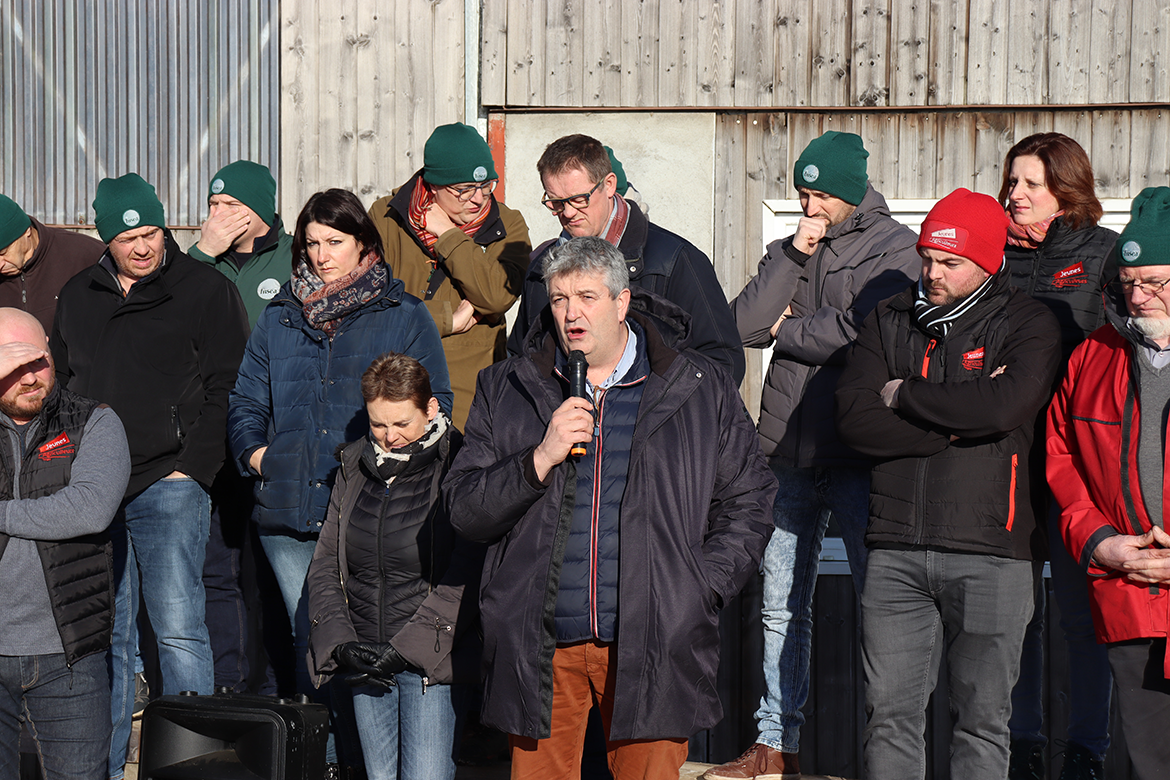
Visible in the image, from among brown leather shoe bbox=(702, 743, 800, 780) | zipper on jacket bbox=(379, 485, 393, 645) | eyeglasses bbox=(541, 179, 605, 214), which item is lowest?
brown leather shoe bbox=(702, 743, 800, 780)

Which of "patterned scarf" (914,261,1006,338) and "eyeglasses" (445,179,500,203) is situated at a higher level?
"eyeglasses" (445,179,500,203)

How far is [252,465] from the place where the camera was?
4.00 m

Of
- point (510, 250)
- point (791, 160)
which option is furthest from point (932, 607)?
point (791, 160)

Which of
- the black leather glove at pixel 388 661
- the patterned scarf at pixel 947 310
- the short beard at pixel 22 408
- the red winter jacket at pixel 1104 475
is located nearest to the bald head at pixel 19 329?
the short beard at pixel 22 408

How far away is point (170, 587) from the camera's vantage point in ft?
13.7

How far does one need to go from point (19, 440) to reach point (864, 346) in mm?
2565

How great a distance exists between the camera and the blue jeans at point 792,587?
4.14m

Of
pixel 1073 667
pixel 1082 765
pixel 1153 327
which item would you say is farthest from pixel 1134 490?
pixel 1082 765

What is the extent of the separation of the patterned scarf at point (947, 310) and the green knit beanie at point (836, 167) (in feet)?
2.40

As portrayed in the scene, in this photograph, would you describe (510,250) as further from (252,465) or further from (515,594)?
(515,594)

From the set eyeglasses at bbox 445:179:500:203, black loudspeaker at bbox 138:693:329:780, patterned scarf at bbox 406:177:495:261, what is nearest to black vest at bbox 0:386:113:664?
black loudspeaker at bbox 138:693:329:780

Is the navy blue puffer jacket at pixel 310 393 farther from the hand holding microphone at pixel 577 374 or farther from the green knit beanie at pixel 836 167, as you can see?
the green knit beanie at pixel 836 167

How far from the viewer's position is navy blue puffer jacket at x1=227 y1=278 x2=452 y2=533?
3.91 m

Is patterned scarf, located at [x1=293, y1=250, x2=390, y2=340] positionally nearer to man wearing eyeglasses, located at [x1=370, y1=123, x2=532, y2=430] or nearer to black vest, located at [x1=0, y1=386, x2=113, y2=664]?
man wearing eyeglasses, located at [x1=370, y1=123, x2=532, y2=430]
